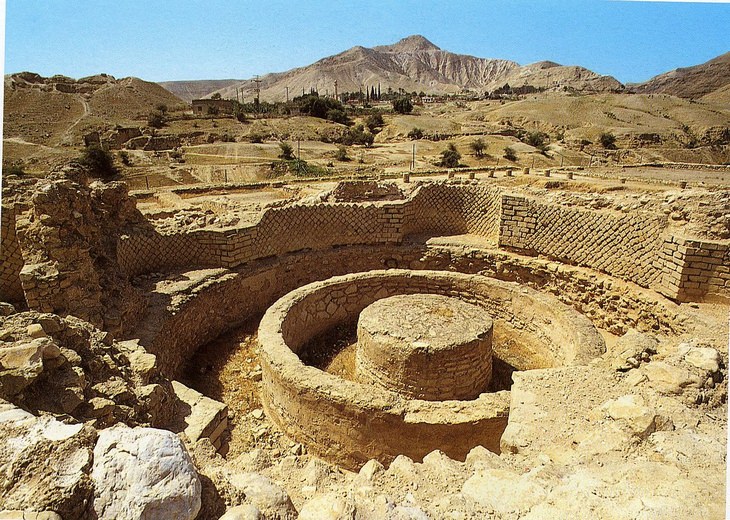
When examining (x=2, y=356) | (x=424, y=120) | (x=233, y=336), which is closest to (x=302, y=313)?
(x=233, y=336)

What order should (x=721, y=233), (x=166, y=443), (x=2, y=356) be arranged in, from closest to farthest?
1. (x=166, y=443)
2. (x=2, y=356)
3. (x=721, y=233)

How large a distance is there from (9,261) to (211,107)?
2036 inches

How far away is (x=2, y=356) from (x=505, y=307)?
8304 millimetres

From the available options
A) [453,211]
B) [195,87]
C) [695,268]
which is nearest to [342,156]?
[453,211]

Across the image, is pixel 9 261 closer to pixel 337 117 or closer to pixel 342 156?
pixel 342 156

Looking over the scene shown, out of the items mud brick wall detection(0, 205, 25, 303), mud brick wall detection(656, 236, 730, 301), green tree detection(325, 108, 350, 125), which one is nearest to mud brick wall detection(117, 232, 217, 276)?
mud brick wall detection(0, 205, 25, 303)

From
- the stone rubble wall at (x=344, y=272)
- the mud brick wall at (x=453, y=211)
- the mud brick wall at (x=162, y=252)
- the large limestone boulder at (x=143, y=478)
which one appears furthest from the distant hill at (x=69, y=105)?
the large limestone boulder at (x=143, y=478)

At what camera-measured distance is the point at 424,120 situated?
166ft

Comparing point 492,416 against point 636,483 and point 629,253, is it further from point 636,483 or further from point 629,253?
point 629,253

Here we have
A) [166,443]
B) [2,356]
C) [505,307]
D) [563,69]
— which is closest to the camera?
[166,443]

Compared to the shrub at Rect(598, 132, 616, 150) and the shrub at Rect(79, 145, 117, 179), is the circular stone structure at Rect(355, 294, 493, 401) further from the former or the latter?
the shrub at Rect(598, 132, 616, 150)

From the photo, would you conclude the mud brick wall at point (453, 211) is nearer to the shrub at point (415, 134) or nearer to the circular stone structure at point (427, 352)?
the circular stone structure at point (427, 352)

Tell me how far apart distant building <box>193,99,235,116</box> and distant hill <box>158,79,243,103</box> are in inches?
4337

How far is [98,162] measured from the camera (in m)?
24.0
